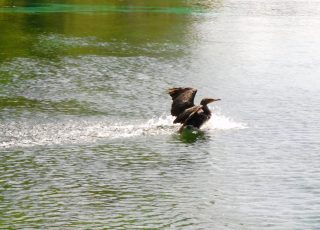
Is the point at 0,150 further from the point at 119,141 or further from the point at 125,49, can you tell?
the point at 125,49

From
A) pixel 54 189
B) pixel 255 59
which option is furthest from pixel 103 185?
pixel 255 59

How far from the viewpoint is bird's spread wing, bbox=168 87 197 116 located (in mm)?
A: 51625

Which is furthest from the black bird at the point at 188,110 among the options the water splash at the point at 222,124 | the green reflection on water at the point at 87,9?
the green reflection on water at the point at 87,9

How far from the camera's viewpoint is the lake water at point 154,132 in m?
36.1

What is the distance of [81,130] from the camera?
2007 inches

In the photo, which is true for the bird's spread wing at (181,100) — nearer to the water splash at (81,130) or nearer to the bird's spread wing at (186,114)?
the bird's spread wing at (186,114)

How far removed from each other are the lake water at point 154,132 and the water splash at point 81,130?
0.12 metres

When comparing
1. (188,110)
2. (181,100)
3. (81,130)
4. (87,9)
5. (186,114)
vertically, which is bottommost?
(87,9)

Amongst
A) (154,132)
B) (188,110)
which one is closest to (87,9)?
(154,132)

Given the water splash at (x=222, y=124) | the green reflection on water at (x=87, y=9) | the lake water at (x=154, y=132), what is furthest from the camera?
the green reflection on water at (x=87, y=9)

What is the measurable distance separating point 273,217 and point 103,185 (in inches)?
367

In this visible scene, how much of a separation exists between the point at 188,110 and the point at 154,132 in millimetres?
2697

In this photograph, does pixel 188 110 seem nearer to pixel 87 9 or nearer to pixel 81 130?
pixel 81 130

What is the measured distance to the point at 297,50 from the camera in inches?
3676
